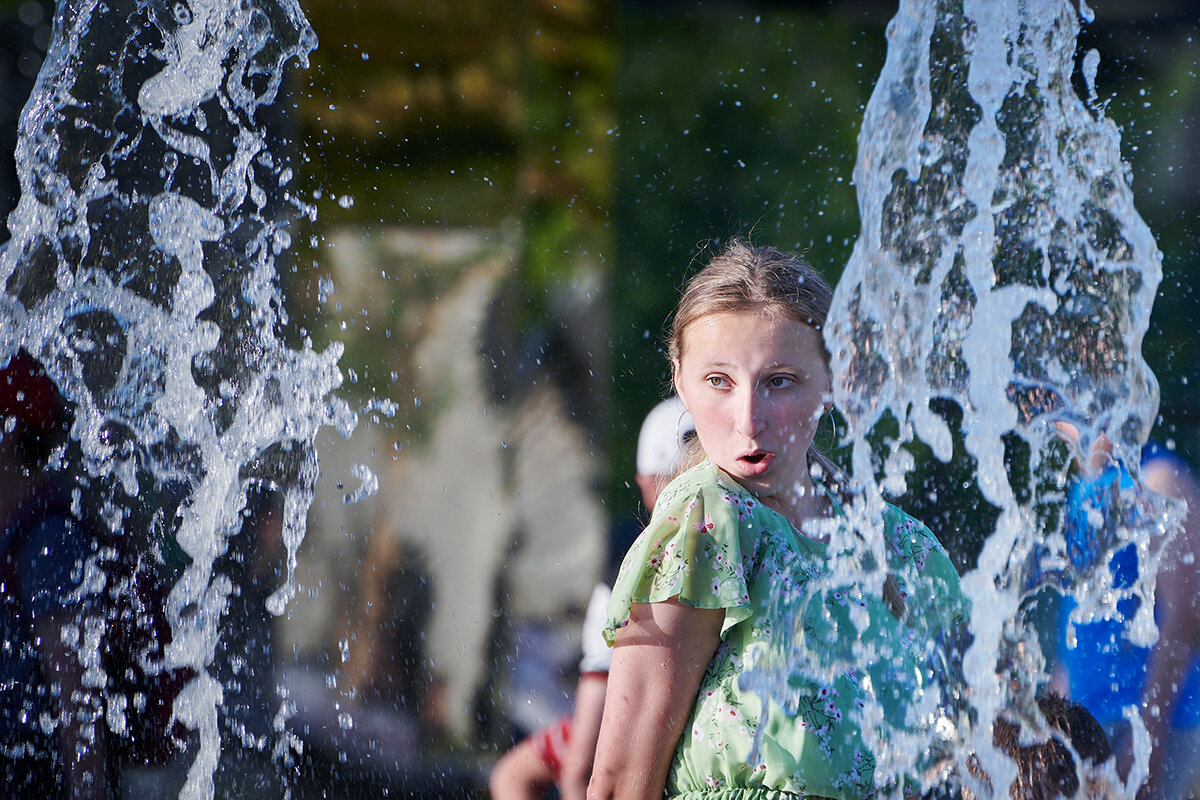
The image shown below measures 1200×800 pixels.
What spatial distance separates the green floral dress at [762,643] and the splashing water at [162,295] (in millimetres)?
1897

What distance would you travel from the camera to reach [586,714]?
2.28 m

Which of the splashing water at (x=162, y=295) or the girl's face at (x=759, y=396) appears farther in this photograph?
the splashing water at (x=162, y=295)

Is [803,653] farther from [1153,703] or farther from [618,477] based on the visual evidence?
[618,477]

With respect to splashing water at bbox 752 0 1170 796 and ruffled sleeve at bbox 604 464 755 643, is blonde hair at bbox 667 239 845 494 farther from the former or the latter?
ruffled sleeve at bbox 604 464 755 643

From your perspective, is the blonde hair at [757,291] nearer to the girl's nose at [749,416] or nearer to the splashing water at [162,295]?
the girl's nose at [749,416]

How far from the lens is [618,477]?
177 inches

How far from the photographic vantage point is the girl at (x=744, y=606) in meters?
1.31

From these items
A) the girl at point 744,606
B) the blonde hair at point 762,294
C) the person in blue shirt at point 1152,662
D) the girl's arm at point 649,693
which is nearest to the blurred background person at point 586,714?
the blonde hair at point 762,294

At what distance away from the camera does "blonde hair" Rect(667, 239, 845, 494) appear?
5.20ft

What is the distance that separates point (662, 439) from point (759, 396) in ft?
3.07

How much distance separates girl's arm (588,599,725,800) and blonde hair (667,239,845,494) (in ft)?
1.51

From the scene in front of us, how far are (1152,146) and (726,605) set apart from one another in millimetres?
3808

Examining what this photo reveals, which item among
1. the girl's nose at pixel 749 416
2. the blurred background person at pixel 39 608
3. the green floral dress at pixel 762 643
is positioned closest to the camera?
the green floral dress at pixel 762 643

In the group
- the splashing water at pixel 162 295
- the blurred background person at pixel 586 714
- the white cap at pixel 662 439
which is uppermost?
the splashing water at pixel 162 295
